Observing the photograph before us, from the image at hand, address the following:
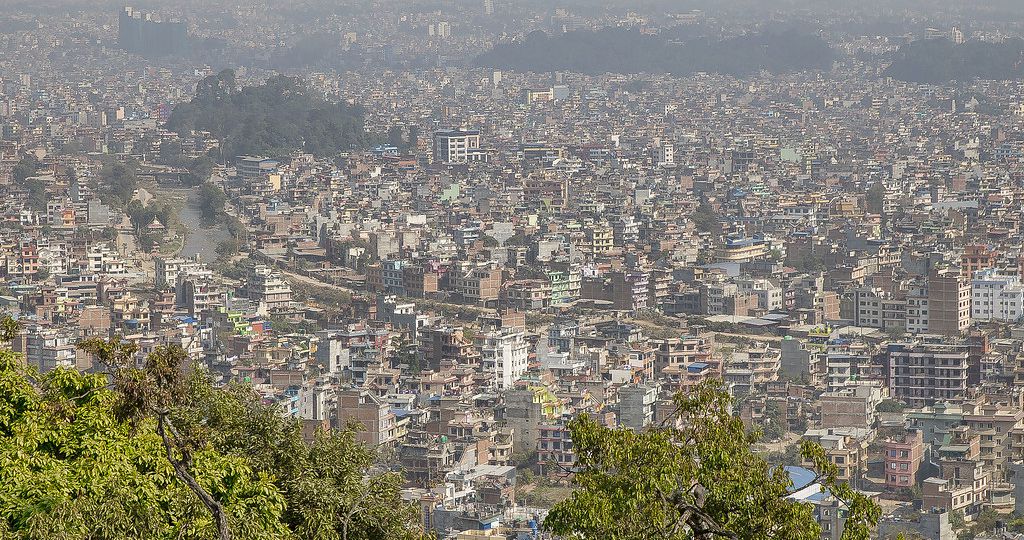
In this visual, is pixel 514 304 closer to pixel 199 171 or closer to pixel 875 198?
pixel 875 198

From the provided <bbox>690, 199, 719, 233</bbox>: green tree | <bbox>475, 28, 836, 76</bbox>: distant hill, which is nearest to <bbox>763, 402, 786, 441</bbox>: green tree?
<bbox>690, 199, 719, 233</bbox>: green tree

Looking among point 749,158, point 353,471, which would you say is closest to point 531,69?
Result: point 749,158

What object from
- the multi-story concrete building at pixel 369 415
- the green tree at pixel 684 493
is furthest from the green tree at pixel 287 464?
the multi-story concrete building at pixel 369 415

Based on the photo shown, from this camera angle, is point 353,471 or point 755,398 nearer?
point 353,471

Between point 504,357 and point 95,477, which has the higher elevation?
point 95,477

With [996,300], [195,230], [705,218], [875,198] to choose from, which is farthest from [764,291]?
[195,230]

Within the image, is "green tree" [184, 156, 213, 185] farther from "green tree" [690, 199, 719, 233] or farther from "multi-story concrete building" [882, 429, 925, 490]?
"multi-story concrete building" [882, 429, 925, 490]

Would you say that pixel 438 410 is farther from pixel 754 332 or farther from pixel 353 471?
pixel 353 471
